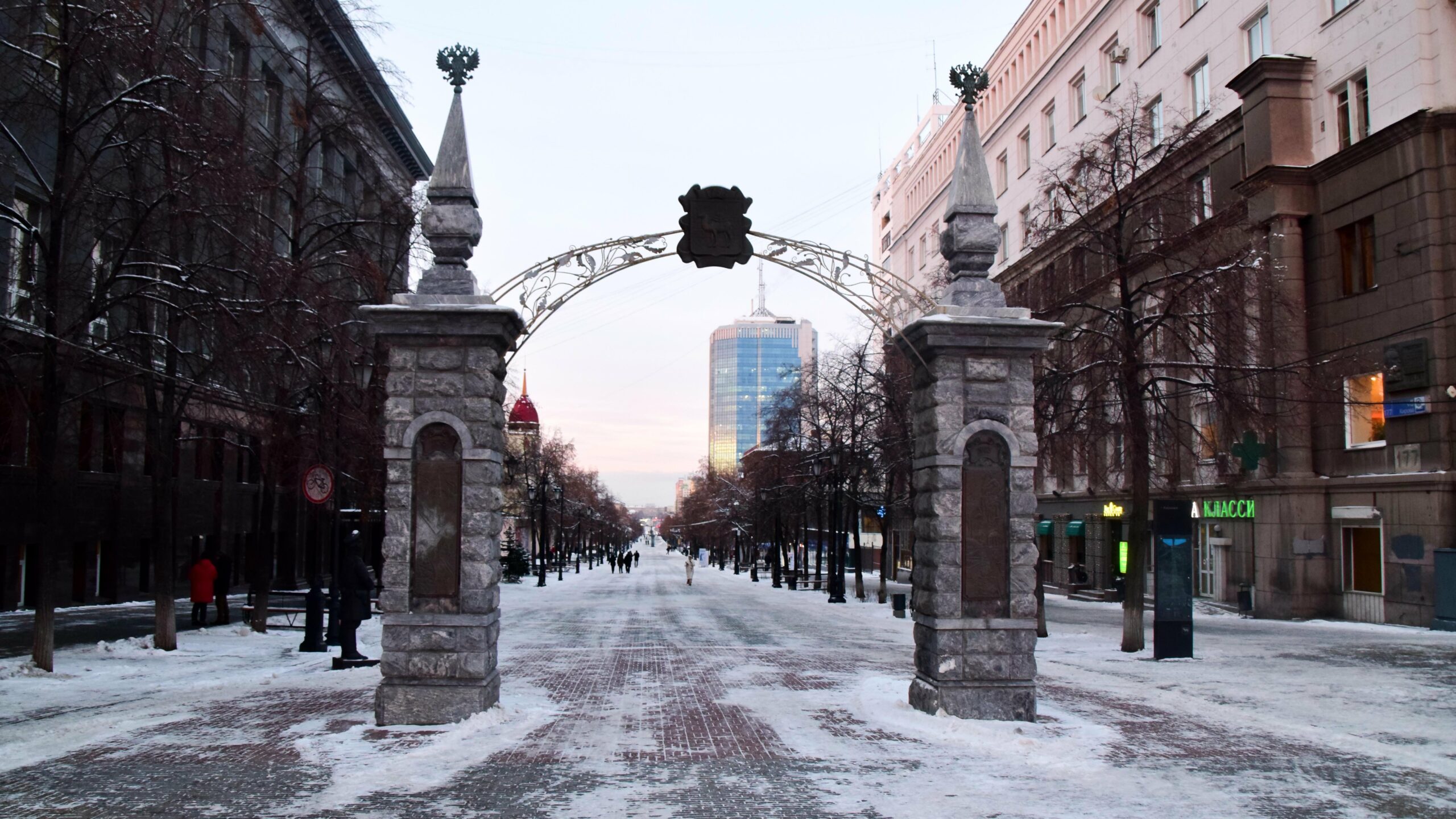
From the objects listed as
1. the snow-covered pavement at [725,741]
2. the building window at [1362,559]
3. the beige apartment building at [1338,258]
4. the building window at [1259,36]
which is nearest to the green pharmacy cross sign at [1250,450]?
the beige apartment building at [1338,258]

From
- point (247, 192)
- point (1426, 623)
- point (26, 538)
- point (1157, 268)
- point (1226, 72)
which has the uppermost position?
point (1226, 72)

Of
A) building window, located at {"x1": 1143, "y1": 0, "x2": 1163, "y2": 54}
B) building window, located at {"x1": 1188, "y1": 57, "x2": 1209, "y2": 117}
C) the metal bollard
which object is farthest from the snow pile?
building window, located at {"x1": 1143, "y1": 0, "x2": 1163, "y2": 54}

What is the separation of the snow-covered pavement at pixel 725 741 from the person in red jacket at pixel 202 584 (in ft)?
10.6

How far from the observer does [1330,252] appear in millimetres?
25188

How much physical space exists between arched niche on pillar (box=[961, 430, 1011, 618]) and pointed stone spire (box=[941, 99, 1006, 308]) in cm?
148

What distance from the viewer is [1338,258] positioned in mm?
25031

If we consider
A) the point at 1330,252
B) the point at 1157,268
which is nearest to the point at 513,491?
the point at 1157,268

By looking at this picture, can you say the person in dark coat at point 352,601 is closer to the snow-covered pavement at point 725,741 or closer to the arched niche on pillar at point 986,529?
the snow-covered pavement at point 725,741

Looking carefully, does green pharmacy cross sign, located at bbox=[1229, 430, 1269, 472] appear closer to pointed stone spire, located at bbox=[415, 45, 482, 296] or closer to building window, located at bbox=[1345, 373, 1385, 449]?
building window, located at bbox=[1345, 373, 1385, 449]

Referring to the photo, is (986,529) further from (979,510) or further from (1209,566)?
(1209,566)

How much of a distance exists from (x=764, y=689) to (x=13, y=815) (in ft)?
26.1

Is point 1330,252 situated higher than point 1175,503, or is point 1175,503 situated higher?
point 1330,252

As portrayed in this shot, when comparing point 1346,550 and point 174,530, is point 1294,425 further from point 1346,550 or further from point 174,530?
point 174,530

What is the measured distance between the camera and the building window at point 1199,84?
3073 centimetres
